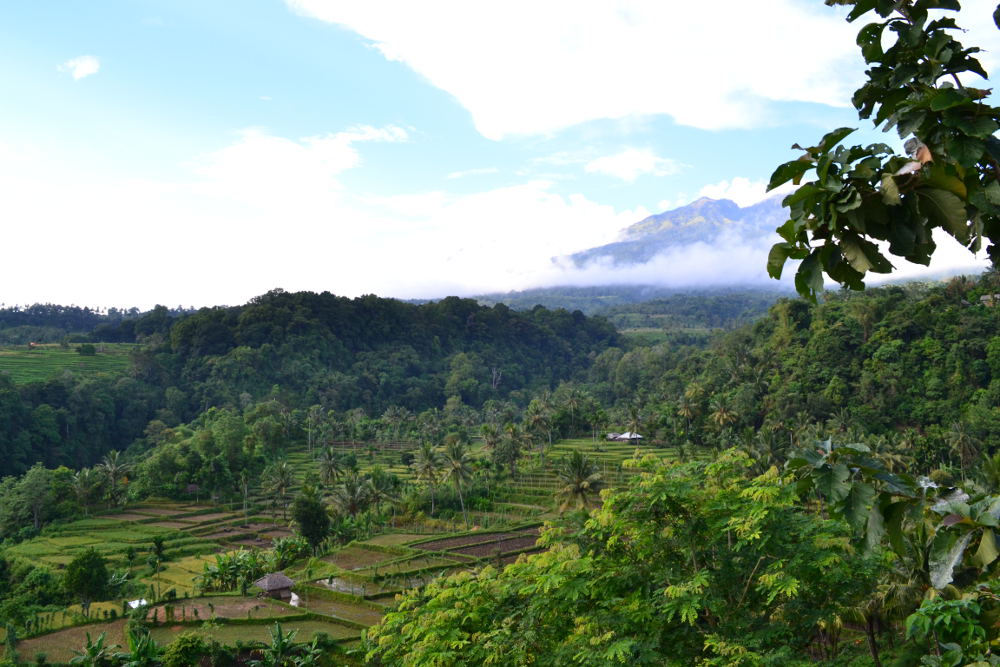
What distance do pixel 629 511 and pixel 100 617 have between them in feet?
91.3

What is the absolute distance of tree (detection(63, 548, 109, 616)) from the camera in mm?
27688

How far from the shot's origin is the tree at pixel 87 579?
27688mm

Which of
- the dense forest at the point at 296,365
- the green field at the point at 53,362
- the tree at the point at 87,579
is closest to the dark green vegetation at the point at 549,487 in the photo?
the tree at the point at 87,579

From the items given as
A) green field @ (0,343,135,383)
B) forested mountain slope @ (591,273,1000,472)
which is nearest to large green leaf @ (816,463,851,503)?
forested mountain slope @ (591,273,1000,472)

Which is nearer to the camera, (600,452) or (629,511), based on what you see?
(629,511)

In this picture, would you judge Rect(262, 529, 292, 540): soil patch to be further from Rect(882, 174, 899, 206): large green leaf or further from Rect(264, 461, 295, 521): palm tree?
Rect(882, 174, 899, 206): large green leaf

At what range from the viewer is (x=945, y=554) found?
1.99 metres

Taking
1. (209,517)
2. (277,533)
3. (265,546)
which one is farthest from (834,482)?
(209,517)

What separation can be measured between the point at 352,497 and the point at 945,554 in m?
42.1

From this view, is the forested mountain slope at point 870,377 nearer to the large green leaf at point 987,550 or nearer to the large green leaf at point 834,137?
the large green leaf at point 987,550

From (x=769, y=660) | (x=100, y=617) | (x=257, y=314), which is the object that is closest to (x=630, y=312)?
(x=257, y=314)

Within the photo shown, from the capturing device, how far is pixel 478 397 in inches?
3991

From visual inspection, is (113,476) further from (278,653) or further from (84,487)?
(278,653)

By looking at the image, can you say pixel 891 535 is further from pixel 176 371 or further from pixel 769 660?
pixel 176 371
